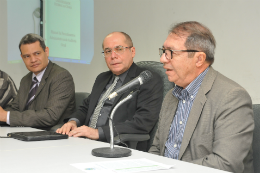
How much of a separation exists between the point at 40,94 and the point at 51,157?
158cm

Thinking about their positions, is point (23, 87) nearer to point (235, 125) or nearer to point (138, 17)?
point (138, 17)

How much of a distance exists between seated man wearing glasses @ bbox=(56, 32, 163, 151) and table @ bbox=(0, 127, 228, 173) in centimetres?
37

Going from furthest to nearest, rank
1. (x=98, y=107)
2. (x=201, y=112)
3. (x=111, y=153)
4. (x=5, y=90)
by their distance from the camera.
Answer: (x=5, y=90) < (x=98, y=107) < (x=201, y=112) < (x=111, y=153)

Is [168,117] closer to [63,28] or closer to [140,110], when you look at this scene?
Result: [140,110]

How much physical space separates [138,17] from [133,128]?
2.10m

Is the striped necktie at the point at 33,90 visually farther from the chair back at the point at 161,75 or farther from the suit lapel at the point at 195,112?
the suit lapel at the point at 195,112

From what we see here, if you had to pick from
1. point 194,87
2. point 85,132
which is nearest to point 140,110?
point 85,132

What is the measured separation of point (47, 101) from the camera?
260 cm

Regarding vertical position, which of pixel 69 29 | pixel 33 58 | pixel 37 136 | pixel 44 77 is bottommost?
pixel 37 136

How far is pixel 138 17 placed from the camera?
3717 millimetres

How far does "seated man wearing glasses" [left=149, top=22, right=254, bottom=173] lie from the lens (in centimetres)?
124

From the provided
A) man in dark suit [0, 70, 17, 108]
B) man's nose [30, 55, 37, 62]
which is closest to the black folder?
man's nose [30, 55, 37, 62]

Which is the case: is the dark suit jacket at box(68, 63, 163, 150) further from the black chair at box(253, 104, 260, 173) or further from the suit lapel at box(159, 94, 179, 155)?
the black chair at box(253, 104, 260, 173)

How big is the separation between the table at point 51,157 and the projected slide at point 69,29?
271 cm
